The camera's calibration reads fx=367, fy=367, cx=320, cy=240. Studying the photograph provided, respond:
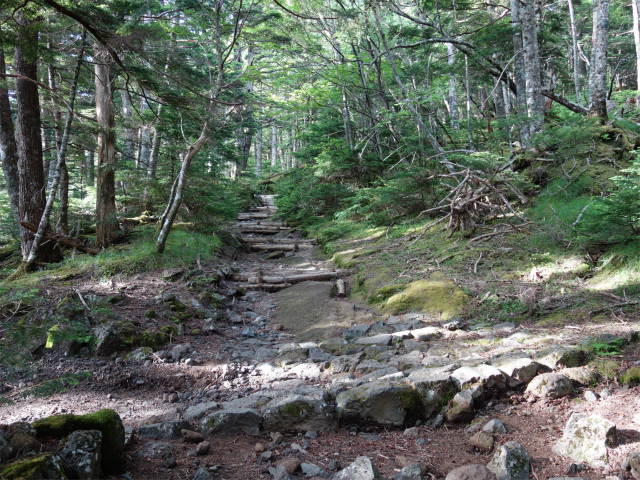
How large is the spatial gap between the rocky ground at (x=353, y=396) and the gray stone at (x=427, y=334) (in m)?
0.02

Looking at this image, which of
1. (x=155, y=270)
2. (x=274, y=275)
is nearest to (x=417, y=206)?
(x=274, y=275)

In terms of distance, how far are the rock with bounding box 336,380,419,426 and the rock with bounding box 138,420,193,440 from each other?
143 cm

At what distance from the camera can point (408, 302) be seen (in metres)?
6.23

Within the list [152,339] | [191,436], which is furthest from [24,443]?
[152,339]

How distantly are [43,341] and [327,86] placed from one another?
604 inches

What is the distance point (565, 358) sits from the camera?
3.43m

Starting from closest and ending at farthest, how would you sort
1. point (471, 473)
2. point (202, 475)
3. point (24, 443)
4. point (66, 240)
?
point (24, 443) → point (471, 473) → point (202, 475) → point (66, 240)

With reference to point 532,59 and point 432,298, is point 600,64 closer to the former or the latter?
point 532,59

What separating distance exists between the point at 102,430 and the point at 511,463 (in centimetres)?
272

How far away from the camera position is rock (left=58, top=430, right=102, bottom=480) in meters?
2.11

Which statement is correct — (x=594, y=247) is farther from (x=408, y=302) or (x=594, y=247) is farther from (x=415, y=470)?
(x=415, y=470)

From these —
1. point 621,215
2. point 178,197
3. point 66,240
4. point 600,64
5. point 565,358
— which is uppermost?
point 600,64

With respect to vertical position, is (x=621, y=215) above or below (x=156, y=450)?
above

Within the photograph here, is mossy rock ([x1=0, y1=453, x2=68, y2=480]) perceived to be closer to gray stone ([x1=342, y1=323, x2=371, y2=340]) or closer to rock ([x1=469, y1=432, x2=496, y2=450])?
rock ([x1=469, y1=432, x2=496, y2=450])
